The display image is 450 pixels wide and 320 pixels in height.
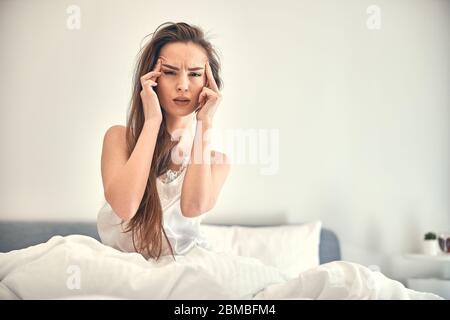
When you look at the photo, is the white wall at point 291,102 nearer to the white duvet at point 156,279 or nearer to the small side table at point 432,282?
the small side table at point 432,282

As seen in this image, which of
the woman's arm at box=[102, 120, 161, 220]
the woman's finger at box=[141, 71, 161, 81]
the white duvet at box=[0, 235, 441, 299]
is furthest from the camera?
the woman's finger at box=[141, 71, 161, 81]

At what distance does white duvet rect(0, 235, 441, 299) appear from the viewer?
1.36 metres

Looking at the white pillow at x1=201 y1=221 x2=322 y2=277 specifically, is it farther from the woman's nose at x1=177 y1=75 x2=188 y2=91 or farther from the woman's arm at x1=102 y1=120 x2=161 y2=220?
the woman's nose at x1=177 y1=75 x2=188 y2=91

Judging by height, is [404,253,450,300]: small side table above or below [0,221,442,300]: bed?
below

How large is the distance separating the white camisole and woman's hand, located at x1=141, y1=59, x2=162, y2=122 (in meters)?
0.22

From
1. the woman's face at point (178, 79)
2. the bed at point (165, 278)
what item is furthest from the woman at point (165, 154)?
the bed at point (165, 278)

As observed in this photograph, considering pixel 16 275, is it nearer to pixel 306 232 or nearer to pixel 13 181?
pixel 13 181

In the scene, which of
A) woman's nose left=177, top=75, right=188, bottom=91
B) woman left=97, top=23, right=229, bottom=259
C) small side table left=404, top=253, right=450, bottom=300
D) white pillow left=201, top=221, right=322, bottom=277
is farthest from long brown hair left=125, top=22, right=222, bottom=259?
small side table left=404, top=253, right=450, bottom=300

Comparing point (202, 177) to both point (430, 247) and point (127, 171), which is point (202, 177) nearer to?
point (127, 171)

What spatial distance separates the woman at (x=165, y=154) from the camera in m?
1.78

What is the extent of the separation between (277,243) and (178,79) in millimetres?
744

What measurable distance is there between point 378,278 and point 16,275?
37.6 inches

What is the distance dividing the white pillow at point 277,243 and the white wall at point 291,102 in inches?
2.0

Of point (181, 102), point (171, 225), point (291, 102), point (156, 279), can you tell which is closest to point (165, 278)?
point (156, 279)
